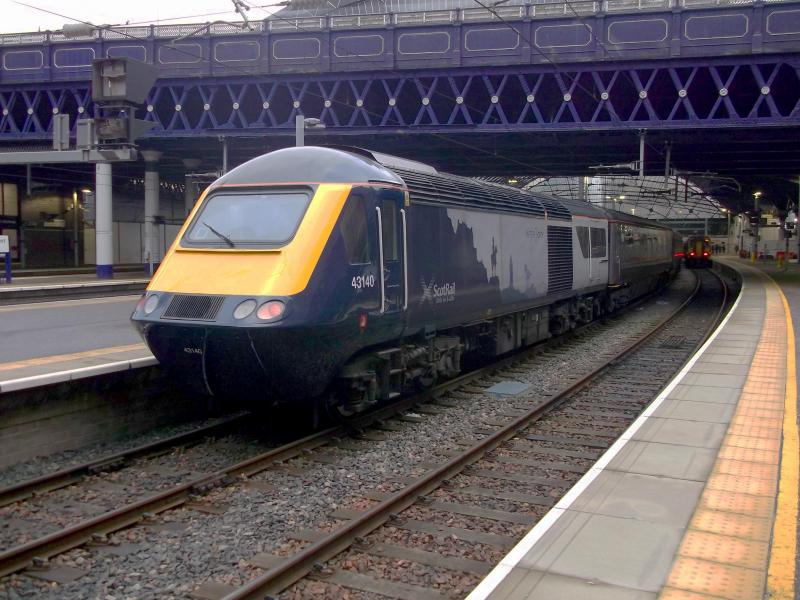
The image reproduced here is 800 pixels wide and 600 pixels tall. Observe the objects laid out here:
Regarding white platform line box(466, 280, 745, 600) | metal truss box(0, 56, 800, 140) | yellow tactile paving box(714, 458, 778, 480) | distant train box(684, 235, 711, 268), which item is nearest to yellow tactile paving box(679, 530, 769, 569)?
white platform line box(466, 280, 745, 600)

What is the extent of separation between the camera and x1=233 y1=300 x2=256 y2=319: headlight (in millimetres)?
7387

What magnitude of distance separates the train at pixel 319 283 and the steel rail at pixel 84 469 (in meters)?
0.90

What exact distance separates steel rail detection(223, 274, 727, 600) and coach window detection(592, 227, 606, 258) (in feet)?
31.6

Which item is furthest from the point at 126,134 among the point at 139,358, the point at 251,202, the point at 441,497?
the point at 441,497

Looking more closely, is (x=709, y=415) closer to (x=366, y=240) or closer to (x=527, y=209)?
(x=366, y=240)

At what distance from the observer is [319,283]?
300 inches

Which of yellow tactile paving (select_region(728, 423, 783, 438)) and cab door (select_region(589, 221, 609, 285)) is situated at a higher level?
cab door (select_region(589, 221, 609, 285))

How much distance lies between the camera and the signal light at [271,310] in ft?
24.0

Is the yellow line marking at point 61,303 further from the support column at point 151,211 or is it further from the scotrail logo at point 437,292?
the support column at point 151,211

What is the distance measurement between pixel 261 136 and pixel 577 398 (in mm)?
20060

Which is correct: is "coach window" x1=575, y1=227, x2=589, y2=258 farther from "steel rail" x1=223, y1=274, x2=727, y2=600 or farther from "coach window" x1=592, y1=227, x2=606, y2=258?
"steel rail" x1=223, y1=274, x2=727, y2=600

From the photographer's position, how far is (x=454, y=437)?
9.11 metres

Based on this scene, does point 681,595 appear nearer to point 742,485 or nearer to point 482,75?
point 742,485

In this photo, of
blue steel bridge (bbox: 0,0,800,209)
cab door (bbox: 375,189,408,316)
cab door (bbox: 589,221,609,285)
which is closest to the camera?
cab door (bbox: 375,189,408,316)
